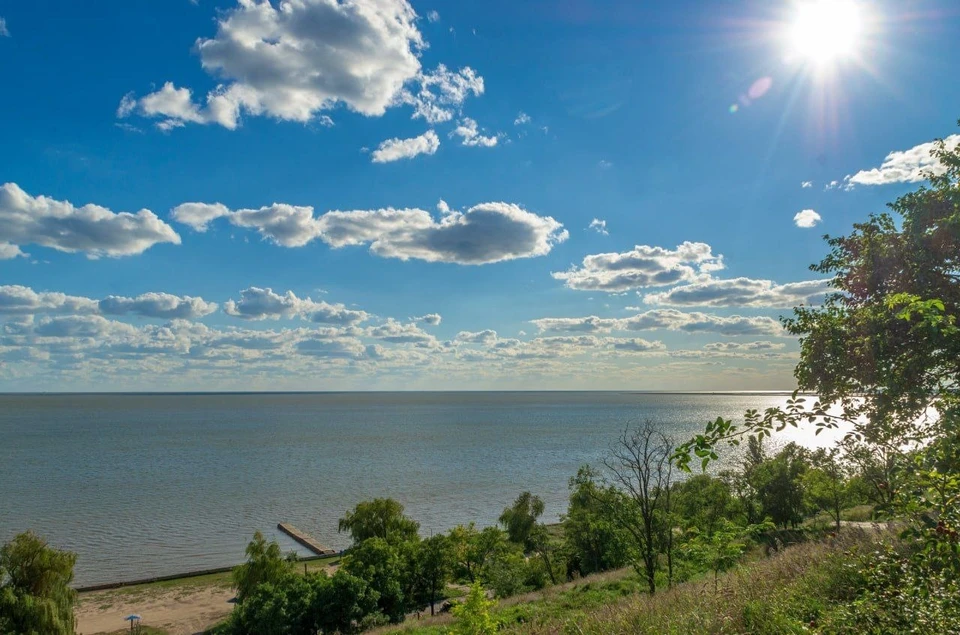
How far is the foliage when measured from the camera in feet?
25.2

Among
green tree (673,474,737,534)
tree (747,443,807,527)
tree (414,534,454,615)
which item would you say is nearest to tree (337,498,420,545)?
tree (414,534,454,615)

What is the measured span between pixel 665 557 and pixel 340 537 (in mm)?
34256

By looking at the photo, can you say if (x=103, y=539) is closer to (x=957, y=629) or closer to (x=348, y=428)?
(x=957, y=629)

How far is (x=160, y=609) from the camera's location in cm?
3656

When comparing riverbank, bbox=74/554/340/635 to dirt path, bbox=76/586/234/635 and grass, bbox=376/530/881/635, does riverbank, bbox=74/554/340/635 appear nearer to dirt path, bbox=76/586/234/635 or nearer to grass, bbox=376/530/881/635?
dirt path, bbox=76/586/234/635

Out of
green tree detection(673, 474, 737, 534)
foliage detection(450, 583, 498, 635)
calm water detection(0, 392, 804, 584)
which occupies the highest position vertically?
foliage detection(450, 583, 498, 635)

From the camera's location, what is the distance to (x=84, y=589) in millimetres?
39594

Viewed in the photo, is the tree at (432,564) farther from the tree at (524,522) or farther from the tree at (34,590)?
the tree at (34,590)

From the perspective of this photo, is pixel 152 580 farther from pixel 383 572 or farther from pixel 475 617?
pixel 475 617

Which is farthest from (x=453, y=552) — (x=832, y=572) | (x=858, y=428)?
(x=858, y=428)

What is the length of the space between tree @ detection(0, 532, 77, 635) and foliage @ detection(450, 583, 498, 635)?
29046mm

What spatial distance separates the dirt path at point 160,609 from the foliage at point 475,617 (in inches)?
1346

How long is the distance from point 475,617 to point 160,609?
38.7m

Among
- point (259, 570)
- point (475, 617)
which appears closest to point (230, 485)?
point (259, 570)
